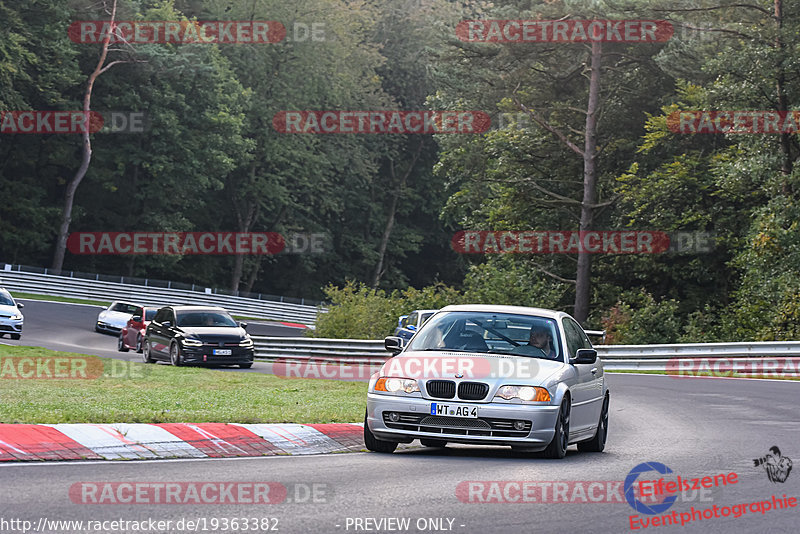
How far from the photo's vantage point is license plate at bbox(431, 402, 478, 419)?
11906 mm

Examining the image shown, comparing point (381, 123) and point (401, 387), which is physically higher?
point (381, 123)

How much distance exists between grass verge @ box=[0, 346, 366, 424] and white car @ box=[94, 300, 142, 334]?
59.2 ft

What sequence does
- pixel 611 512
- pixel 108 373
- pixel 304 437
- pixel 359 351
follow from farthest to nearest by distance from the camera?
pixel 359 351
pixel 108 373
pixel 304 437
pixel 611 512

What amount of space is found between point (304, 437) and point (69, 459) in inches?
116

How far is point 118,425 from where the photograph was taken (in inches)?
473

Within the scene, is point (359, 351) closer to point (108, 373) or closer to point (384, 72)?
point (108, 373)

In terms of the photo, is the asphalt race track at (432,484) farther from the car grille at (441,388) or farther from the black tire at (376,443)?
the car grille at (441,388)

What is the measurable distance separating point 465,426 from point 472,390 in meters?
0.35

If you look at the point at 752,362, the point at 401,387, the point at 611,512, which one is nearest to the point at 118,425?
the point at 401,387

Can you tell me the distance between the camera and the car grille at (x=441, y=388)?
12.0m
